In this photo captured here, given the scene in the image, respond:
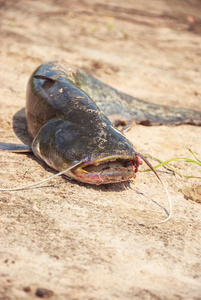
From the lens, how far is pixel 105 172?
254 cm

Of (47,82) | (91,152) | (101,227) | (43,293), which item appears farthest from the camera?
(47,82)

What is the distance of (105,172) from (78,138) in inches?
14.0

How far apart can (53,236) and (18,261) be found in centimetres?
30

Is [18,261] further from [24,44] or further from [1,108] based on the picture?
[24,44]

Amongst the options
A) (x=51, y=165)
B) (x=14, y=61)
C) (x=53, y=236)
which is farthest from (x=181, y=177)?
(x=14, y=61)

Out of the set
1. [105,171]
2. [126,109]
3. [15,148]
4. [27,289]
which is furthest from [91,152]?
[126,109]

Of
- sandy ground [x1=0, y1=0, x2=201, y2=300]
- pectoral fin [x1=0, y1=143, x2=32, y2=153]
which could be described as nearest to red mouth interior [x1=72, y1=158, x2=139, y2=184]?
sandy ground [x1=0, y1=0, x2=201, y2=300]

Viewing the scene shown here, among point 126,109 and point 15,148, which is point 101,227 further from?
point 126,109

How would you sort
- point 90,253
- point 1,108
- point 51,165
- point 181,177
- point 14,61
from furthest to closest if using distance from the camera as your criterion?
point 14,61, point 1,108, point 181,177, point 51,165, point 90,253

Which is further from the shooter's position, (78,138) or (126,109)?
(126,109)

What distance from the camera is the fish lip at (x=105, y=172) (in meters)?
2.52

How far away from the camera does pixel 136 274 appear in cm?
198

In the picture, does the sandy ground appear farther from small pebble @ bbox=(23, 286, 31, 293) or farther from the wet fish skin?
the wet fish skin

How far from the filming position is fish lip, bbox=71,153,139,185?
2516 millimetres
